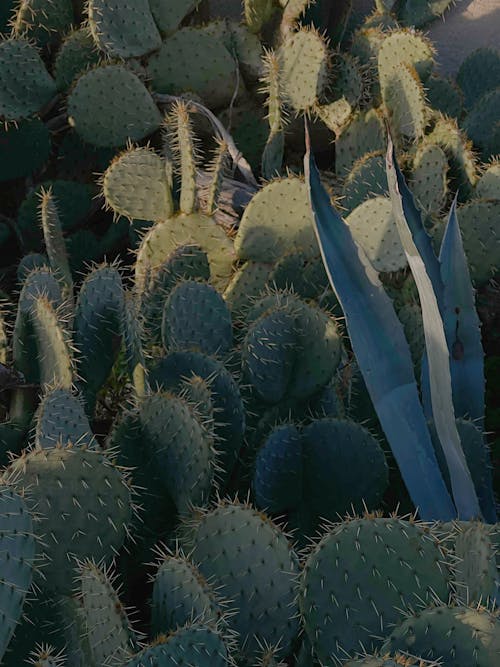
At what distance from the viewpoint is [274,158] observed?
345cm

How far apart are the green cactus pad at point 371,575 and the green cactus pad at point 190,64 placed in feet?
8.43

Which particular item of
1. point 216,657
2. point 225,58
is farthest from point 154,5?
point 216,657

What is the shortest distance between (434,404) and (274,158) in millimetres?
1648

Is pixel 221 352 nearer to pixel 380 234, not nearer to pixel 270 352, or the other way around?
pixel 270 352

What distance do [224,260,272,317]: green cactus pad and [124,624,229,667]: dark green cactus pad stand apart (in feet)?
5.34

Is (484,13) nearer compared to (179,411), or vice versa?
(179,411)

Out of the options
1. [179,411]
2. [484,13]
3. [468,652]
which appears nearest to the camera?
[468,652]

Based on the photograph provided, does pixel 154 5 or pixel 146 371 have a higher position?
pixel 154 5

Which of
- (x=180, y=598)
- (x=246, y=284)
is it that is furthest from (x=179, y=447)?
(x=246, y=284)

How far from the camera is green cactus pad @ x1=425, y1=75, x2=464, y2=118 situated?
3.74 meters

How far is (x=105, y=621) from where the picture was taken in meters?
1.41

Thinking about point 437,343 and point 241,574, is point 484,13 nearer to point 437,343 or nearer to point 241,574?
point 437,343

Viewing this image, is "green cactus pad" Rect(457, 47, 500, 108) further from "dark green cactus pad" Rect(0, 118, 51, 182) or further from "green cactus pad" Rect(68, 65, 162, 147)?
"dark green cactus pad" Rect(0, 118, 51, 182)

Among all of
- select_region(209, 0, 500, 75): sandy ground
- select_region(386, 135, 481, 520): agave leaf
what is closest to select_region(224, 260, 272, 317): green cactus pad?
select_region(386, 135, 481, 520): agave leaf
